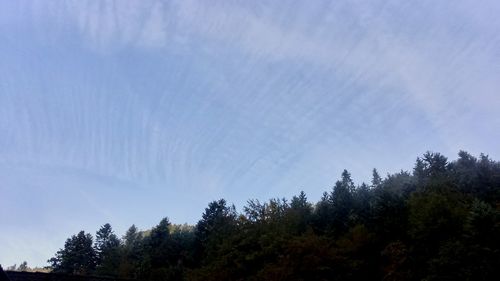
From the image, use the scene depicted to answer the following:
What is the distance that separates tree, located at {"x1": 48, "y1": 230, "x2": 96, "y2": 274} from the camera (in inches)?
3184

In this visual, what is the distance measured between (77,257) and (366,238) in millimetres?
65286

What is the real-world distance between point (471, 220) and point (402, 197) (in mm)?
14545

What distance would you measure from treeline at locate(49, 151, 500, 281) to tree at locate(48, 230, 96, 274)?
21.1 m

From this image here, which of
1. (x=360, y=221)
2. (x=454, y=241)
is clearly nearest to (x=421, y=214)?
(x=454, y=241)

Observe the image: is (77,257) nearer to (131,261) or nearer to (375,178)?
(131,261)

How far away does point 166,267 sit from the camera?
63.3 meters

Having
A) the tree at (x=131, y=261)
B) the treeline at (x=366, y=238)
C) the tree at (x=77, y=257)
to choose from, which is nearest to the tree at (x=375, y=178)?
the treeline at (x=366, y=238)

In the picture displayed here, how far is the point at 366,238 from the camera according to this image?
38969mm

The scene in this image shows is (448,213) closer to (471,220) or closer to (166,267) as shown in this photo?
(471,220)

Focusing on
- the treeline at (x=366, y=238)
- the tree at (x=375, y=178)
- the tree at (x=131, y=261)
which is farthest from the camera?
the tree at (x=375, y=178)

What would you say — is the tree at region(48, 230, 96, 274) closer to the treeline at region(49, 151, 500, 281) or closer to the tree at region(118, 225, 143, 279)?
the tree at region(118, 225, 143, 279)

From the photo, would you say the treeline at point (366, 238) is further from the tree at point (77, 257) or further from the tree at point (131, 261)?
the tree at point (77, 257)

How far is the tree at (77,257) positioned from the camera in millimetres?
80875

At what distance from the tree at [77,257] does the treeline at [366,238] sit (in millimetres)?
21069
